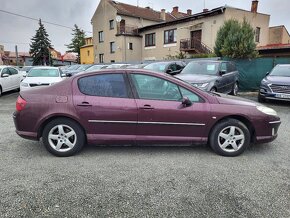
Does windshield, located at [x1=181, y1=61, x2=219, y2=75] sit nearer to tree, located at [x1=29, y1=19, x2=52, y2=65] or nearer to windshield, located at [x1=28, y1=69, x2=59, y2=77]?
windshield, located at [x1=28, y1=69, x2=59, y2=77]

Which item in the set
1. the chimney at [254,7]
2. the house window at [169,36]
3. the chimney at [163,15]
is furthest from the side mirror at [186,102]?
the chimney at [163,15]

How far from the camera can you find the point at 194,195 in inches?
118

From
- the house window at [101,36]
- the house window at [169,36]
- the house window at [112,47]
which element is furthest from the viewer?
the house window at [101,36]

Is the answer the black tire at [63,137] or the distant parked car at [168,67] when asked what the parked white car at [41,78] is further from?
the black tire at [63,137]

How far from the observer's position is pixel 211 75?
30.3ft

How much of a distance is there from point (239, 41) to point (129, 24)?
78.9 ft

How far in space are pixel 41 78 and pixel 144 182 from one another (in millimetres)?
8210

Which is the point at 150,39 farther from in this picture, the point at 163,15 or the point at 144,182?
the point at 144,182

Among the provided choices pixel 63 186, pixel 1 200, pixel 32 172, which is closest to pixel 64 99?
pixel 32 172

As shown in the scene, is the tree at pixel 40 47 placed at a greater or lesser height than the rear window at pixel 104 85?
greater

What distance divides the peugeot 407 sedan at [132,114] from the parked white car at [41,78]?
225 inches

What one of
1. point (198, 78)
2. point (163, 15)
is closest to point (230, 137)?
point (198, 78)

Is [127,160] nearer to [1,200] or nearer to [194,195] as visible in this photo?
[194,195]

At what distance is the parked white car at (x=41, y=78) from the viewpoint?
9508 millimetres
